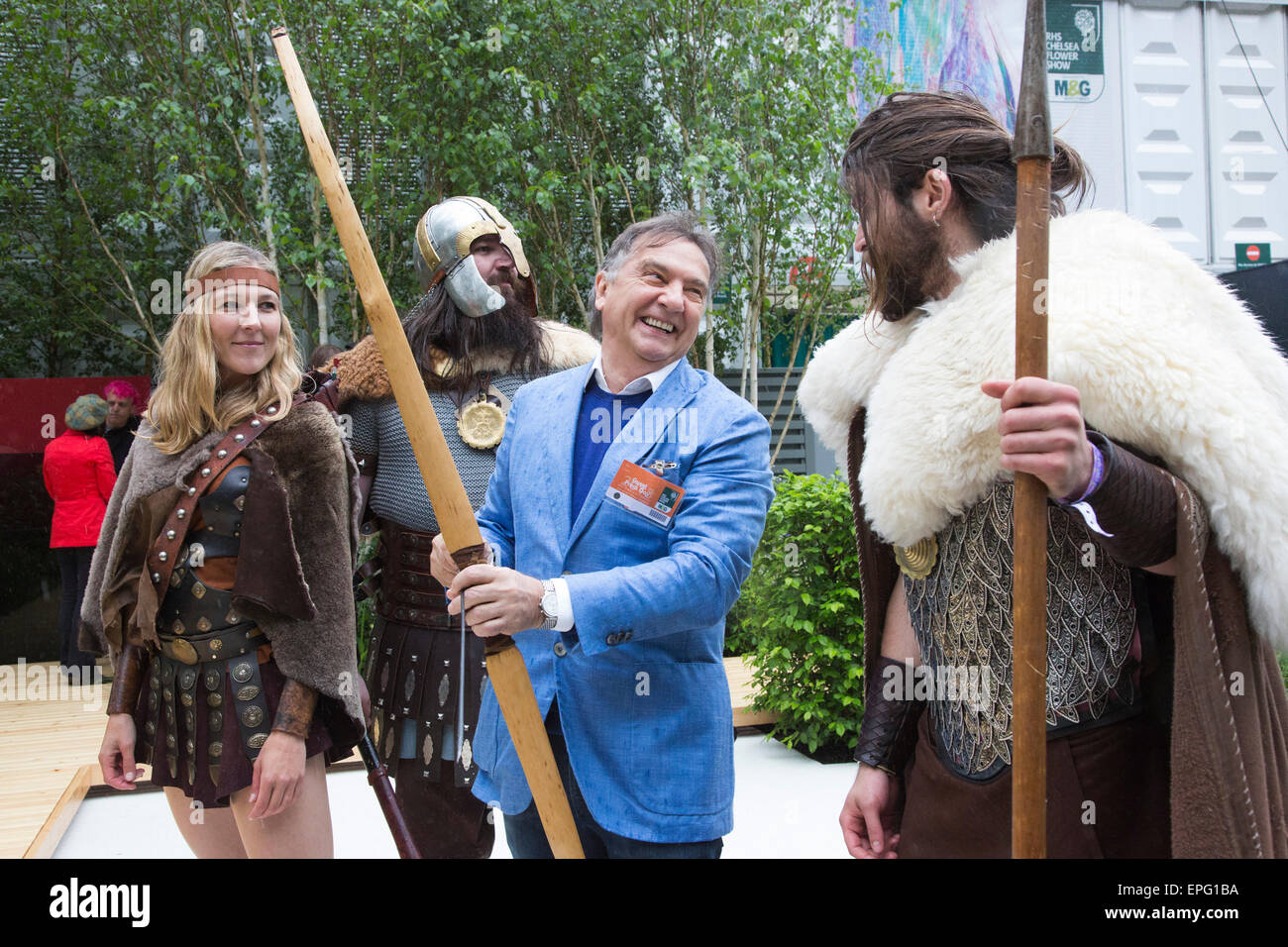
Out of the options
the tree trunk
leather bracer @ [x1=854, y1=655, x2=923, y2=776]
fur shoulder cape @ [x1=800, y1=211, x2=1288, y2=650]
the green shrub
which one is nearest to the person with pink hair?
the tree trunk

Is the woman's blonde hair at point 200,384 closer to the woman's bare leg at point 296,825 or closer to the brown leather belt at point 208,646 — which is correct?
the brown leather belt at point 208,646

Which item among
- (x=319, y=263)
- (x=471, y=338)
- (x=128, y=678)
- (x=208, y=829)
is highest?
(x=319, y=263)

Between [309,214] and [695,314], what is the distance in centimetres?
590

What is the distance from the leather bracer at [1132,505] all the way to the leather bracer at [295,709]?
1566mm

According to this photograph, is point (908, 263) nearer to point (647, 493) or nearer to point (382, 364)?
point (647, 493)

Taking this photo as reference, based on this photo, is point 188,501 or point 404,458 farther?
point 404,458

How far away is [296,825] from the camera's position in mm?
2109

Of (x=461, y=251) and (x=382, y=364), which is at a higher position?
(x=461, y=251)

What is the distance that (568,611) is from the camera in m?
1.54

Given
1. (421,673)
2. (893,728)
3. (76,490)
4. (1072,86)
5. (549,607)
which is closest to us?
(549,607)

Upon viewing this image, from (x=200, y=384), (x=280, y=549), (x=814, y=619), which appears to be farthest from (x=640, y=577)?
(x=814, y=619)

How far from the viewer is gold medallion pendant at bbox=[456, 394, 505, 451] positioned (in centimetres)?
266

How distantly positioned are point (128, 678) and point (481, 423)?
1026 millimetres

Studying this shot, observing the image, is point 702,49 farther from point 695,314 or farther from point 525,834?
point 525,834
